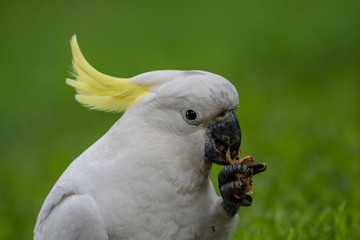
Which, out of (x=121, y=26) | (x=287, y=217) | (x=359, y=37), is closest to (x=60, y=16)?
(x=121, y=26)

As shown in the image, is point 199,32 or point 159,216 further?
point 199,32

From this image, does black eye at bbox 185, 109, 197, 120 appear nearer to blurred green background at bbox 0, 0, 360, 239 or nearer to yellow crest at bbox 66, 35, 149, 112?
yellow crest at bbox 66, 35, 149, 112

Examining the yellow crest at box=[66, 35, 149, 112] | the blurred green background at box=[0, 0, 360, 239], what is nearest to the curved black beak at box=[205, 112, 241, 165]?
the yellow crest at box=[66, 35, 149, 112]

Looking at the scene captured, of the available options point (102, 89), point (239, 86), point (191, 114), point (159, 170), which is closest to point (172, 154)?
point (159, 170)

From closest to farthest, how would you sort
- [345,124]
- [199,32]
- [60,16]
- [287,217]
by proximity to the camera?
1. [287,217]
2. [345,124]
3. [199,32]
4. [60,16]

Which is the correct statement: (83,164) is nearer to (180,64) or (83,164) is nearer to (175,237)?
(175,237)

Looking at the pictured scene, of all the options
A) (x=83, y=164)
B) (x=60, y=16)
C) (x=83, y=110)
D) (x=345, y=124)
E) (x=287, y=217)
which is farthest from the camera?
(x=60, y=16)
